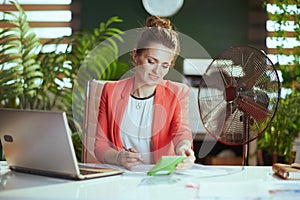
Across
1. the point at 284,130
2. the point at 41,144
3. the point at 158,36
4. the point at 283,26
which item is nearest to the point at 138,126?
the point at 158,36

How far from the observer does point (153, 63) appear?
1962mm

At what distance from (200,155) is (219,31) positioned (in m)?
3.31

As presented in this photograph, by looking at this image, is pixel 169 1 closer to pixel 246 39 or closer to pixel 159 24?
pixel 246 39

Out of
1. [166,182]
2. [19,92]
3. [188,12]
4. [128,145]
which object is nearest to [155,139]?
[128,145]

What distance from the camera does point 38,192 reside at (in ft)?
4.29

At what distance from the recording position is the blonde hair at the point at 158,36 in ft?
6.48

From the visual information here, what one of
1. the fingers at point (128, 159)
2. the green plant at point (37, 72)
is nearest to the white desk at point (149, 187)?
the fingers at point (128, 159)

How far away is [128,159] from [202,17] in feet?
12.5

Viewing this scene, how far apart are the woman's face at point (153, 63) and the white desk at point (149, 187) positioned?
1.51 feet

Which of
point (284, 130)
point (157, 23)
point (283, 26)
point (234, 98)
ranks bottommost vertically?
point (284, 130)

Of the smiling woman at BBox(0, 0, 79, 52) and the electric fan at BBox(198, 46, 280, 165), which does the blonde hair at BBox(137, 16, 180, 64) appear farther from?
the smiling woman at BBox(0, 0, 79, 52)

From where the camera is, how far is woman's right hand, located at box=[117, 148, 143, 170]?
174 cm

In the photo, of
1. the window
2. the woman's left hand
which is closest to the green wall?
the window

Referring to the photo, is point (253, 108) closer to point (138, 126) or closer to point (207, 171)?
point (207, 171)
